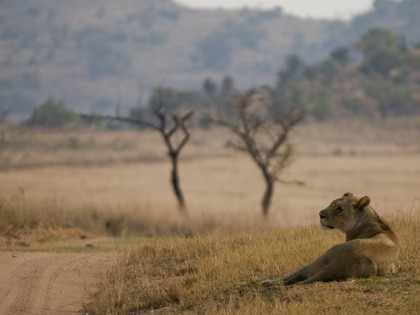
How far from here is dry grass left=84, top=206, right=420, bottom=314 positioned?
29.4ft

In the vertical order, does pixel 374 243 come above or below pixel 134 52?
below

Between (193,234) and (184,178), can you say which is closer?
(193,234)

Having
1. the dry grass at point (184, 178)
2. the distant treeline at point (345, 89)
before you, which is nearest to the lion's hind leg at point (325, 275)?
the dry grass at point (184, 178)

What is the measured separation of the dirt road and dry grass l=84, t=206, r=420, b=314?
38 cm

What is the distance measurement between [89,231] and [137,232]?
47.9 inches

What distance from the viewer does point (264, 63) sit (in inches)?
6767

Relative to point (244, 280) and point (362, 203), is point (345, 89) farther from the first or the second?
point (362, 203)

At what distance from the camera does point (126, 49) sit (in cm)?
16975

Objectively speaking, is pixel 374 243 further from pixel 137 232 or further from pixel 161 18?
pixel 161 18

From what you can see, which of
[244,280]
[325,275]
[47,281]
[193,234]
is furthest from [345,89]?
[325,275]

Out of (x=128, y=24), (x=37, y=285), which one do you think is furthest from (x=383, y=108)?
(x=128, y=24)

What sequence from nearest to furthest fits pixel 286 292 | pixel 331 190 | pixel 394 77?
pixel 286 292, pixel 331 190, pixel 394 77

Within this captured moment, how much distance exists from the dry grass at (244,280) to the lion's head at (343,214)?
786mm

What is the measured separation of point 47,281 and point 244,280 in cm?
289
